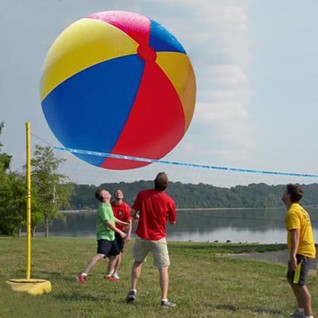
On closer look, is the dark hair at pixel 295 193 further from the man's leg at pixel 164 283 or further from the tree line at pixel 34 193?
the tree line at pixel 34 193

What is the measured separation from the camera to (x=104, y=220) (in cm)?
802

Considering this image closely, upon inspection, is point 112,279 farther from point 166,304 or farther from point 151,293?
point 166,304

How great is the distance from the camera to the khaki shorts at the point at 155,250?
644 cm

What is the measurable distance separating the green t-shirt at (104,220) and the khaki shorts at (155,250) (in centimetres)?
144

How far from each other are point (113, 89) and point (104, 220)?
2010 millimetres

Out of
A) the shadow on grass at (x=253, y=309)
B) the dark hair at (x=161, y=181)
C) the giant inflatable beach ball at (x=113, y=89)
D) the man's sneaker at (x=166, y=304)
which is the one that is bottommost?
the shadow on grass at (x=253, y=309)

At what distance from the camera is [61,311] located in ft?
19.6

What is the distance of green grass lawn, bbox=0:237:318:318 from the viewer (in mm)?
6059

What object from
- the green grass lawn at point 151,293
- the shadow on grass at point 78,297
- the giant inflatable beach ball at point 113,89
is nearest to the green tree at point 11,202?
the green grass lawn at point 151,293

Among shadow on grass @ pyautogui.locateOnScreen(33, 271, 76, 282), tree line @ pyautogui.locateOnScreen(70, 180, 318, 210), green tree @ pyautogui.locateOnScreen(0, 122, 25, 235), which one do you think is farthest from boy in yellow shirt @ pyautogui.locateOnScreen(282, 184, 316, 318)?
green tree @ pyautogui.locateOnScreen(0, 122, 25, 235)

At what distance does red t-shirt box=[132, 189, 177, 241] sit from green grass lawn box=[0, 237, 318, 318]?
73cm

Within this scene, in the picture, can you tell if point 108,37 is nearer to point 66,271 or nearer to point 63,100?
point 63,100

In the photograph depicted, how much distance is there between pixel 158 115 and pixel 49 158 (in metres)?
32.7

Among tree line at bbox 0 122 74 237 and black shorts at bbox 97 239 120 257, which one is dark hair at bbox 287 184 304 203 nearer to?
black shorts at bbox 97 239 120 257
